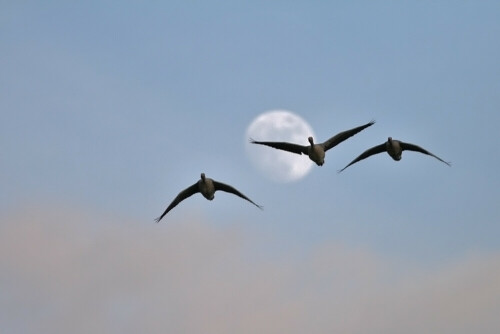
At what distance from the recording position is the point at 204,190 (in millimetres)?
70500

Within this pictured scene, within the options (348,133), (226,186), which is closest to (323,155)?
(348,133)

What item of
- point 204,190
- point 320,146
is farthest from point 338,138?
point 204,190

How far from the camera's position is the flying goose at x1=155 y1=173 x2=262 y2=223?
70312mm

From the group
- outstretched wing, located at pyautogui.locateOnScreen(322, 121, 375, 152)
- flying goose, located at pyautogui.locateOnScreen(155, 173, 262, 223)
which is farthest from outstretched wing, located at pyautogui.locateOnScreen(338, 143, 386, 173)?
flying goose, located at pyautogui.locateOnScreen(155, 173, 262, 223)

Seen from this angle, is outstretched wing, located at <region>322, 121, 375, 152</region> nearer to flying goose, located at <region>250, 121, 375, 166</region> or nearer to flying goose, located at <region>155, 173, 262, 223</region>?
flying goose, located at <region>250, 121, 375, 166</region>

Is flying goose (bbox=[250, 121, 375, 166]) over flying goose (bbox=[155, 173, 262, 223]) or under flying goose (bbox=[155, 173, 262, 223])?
over

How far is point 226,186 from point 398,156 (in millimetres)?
10630

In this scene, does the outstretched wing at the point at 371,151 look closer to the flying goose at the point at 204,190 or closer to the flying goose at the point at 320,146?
the flying goose at the point at 320,146

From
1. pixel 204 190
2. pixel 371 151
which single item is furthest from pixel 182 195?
pixel 371 151

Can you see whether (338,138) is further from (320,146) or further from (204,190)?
(204,190)

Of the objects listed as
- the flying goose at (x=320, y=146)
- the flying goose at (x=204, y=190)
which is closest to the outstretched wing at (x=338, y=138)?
the flying goose at (x=320, y=146)

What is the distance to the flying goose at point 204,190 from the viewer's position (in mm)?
70312

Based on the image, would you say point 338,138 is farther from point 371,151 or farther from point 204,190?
point 204,190

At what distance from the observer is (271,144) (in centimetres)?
7119
